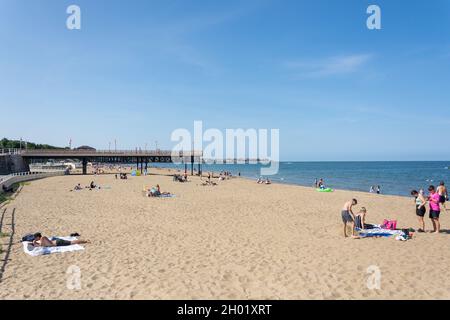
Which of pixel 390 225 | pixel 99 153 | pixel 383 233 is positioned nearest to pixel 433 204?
pixel 390 225

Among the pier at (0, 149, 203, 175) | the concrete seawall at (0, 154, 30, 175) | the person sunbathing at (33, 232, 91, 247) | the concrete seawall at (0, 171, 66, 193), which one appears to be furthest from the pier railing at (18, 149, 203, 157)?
the person sunbathing at (33, 232, 91, 247)

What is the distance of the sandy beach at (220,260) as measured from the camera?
5863 mm

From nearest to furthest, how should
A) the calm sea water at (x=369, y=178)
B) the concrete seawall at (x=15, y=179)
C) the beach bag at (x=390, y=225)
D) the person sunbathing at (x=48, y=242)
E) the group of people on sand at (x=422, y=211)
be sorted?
the person sunbathing at (x=48, y=242), the group of people on sand at (x=422, y=211), the beach bag at (x=390, y=225), the concrete seawall at (x=15, y=179), the calm sea water at (x=369, y=178)

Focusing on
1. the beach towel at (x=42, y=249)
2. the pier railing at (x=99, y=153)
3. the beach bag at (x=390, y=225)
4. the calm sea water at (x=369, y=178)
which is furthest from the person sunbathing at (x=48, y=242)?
the pier railing at (x=99, y=153)

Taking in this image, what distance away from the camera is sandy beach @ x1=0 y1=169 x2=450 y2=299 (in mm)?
5863

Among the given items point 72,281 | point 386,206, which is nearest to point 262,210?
point 386,206

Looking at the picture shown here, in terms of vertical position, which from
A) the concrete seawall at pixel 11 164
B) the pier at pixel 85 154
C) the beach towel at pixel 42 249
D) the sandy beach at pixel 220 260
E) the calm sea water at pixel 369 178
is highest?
the pier at pixel 85 154

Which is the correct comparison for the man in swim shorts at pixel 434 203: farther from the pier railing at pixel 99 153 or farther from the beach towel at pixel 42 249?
the pier railing at pixel 99 153

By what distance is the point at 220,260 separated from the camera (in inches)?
303

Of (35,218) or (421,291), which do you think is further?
(35,218)

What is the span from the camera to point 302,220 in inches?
523
